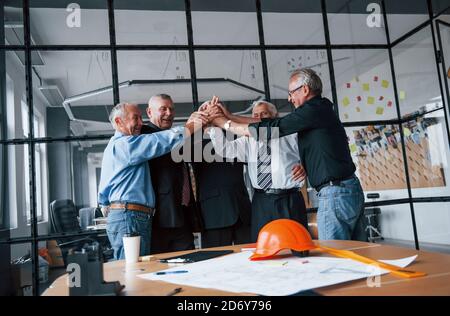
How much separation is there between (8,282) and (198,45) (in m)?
2.31

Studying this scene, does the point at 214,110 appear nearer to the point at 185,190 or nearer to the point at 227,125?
the point at 227,125

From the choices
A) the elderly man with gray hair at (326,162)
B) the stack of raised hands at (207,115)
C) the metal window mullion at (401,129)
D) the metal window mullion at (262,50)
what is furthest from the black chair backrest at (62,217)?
the metal window mullion at (401,129)

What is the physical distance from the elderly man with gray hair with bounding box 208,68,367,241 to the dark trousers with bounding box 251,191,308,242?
0.87 ft

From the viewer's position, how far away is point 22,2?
3.03m

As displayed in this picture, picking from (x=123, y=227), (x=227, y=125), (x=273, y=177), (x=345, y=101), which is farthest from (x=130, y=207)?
(x=345, y=101)

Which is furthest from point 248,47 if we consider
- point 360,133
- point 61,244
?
point 61,244

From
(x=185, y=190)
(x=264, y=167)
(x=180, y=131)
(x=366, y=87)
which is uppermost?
(x=366, y=87)

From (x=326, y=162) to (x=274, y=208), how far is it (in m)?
0.48

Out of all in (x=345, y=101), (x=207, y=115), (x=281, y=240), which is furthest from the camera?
(x=345, y=101)

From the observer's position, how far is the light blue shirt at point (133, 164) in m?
2.29

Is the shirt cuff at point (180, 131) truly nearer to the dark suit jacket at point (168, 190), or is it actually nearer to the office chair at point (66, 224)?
the dark suit jacket at point (168, 190)

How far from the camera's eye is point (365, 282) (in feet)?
3.00

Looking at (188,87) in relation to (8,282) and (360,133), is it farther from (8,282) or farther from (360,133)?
(8,282)

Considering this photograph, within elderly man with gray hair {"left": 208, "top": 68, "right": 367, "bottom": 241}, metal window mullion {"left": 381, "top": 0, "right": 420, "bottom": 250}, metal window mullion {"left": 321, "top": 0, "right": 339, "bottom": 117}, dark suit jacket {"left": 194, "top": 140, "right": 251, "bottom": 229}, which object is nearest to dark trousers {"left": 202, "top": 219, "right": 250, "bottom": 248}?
dark suit jacket {"left": 194, "top": 140, "right": 251, "bottom": 229}
